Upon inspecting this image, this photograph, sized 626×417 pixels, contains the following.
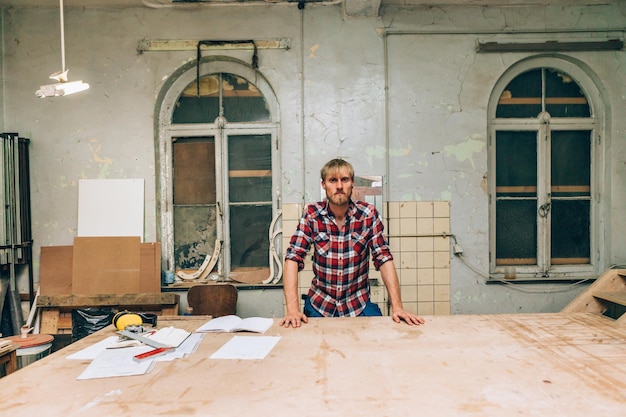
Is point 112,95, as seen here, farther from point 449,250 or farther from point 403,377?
point 403,377

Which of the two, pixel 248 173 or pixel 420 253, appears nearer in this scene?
pixel 420 253

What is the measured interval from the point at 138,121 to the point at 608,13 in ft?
14.8

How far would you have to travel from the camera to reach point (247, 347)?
1.78 m

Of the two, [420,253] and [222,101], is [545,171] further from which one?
[222,101]

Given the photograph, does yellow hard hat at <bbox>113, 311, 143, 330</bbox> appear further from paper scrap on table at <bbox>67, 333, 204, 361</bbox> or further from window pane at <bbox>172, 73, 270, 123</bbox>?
window pane at <bbox>172, 73, 270, 123</bbox>

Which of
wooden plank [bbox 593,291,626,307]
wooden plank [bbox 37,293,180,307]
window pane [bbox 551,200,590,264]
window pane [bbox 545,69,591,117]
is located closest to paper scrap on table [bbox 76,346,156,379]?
wooden plank [bbox 37,293,180,307]

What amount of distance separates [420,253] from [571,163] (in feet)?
5.77

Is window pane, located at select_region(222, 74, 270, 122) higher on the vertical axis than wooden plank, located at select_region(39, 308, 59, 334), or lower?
higher

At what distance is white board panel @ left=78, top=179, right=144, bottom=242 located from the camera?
3.93m

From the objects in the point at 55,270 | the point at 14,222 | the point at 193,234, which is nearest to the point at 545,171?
the point at 193,234

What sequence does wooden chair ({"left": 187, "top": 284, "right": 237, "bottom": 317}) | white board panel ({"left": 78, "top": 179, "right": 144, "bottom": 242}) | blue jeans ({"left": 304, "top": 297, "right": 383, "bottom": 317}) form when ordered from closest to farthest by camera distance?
1. blue jeans ({"left": 304, "top": 297, "right": 383, "bottom": 317})
2. wooden chair ({"left": 187, "top": 284, "right": 237, "bottom": 317})
3. white board panel ({"left": 78, "top": 179, "right": 144, "bottom": 242})

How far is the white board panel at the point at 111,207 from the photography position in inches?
155

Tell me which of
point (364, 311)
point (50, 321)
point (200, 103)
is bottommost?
point (50, 321)

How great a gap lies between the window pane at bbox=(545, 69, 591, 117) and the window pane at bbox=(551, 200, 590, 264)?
87 centimetres
